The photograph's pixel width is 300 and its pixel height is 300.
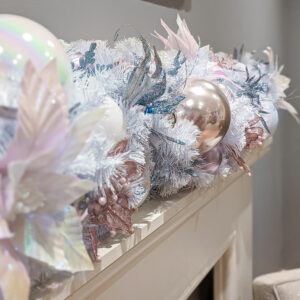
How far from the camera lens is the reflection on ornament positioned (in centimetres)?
72

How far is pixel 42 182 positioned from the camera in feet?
0.99

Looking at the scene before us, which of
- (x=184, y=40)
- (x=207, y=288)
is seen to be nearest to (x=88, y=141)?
(x=184, y=40)

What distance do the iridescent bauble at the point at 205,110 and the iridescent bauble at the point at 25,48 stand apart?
28 centimetres

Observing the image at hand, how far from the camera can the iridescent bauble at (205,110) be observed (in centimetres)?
64

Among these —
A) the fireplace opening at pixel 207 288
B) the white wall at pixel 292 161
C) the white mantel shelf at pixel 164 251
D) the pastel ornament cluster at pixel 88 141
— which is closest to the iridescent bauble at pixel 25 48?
the pastel ornament cluster at pixel 88 141

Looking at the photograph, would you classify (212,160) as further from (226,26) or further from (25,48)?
(226,26)

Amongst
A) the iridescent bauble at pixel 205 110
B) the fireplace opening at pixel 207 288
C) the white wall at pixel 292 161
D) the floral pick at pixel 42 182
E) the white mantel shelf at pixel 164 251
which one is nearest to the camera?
the floral pick at pixel 42 182

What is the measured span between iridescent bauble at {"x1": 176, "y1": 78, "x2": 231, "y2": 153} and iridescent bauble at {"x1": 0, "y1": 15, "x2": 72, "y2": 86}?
278 mm

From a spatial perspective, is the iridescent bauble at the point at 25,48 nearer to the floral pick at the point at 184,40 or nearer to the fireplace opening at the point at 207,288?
the floral pick at the point at 184,40

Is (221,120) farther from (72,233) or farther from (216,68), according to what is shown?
(72,233)

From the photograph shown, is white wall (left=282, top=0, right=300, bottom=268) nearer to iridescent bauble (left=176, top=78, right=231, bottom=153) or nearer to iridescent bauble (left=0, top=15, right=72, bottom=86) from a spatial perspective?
iridescent bauble (left=176, top=78, right=231, bottom=153)

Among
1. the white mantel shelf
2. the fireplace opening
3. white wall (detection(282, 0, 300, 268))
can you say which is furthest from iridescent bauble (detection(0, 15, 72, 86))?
white wall (detection(282, 0, 300, 268))

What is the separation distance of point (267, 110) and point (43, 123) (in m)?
A: 0.79

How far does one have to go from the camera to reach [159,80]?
21.6 inches
